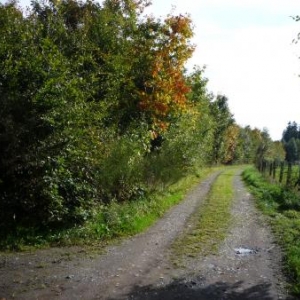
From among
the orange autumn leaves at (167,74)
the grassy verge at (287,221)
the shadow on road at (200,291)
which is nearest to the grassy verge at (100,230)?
the shadow on road at (200,291)

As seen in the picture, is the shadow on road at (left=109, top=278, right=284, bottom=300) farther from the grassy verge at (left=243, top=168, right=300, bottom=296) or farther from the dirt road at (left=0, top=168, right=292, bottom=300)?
the grassy verge at (left=243, top=168, right=300, bottom=296)

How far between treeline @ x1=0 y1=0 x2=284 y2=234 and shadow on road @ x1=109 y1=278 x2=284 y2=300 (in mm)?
5057

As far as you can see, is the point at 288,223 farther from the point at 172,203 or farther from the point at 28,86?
the point at 28,86

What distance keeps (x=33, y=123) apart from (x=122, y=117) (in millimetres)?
10687

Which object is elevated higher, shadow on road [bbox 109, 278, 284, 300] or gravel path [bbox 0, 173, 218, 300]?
shadow on road [bbox 109, 278, 284, 300]

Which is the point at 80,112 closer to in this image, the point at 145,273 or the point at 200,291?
the point at 145,273

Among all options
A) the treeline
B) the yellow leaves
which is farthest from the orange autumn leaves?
the yellow leaves

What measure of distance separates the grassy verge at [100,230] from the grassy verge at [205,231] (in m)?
1.79

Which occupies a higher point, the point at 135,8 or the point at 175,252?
the point at 135,8

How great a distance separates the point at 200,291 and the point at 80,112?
22.0 feet

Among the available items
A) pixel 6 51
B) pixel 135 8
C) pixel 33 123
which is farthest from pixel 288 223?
pixel 135 8

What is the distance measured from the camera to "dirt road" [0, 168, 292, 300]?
818cm

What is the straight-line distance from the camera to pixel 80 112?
12680 mm

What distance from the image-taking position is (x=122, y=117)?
22297 mm
